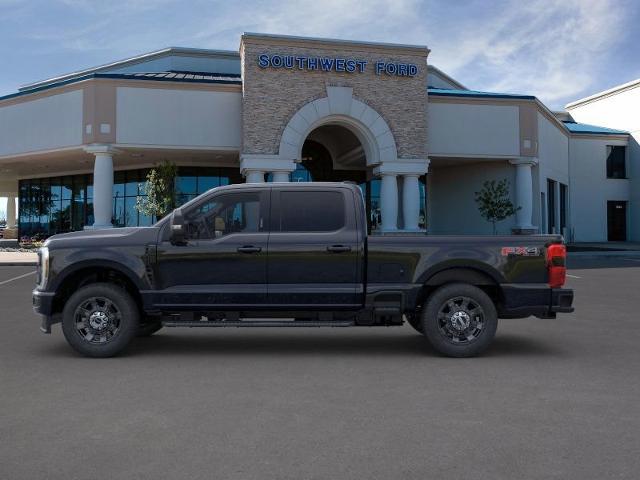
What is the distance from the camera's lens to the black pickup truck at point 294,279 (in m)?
7.33

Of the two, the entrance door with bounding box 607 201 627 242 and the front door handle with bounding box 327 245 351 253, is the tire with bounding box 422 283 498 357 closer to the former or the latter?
the front door handle with bounding box 327 245 351 253

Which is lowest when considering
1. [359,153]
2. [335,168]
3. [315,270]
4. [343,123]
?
[315,270]

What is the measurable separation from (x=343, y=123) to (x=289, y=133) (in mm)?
3065

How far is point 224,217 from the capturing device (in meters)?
7.56

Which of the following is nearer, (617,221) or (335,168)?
(335,168)

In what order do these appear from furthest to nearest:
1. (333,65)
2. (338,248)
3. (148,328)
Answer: (333,65) → (148,328) → (338,248)

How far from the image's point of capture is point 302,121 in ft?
93.1

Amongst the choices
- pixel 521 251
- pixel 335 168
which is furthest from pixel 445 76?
pixel 521 251

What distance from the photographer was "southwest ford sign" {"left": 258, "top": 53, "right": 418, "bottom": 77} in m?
27.9

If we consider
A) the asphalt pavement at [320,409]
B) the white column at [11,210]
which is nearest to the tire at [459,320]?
the asphalt pavement at [320,409]

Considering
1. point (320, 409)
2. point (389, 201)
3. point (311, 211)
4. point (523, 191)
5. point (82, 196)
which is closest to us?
point (320, 409)

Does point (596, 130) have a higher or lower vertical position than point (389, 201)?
higher

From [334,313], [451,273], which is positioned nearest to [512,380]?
[451,273]

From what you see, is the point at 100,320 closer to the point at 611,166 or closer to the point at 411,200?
the point at 411,200
